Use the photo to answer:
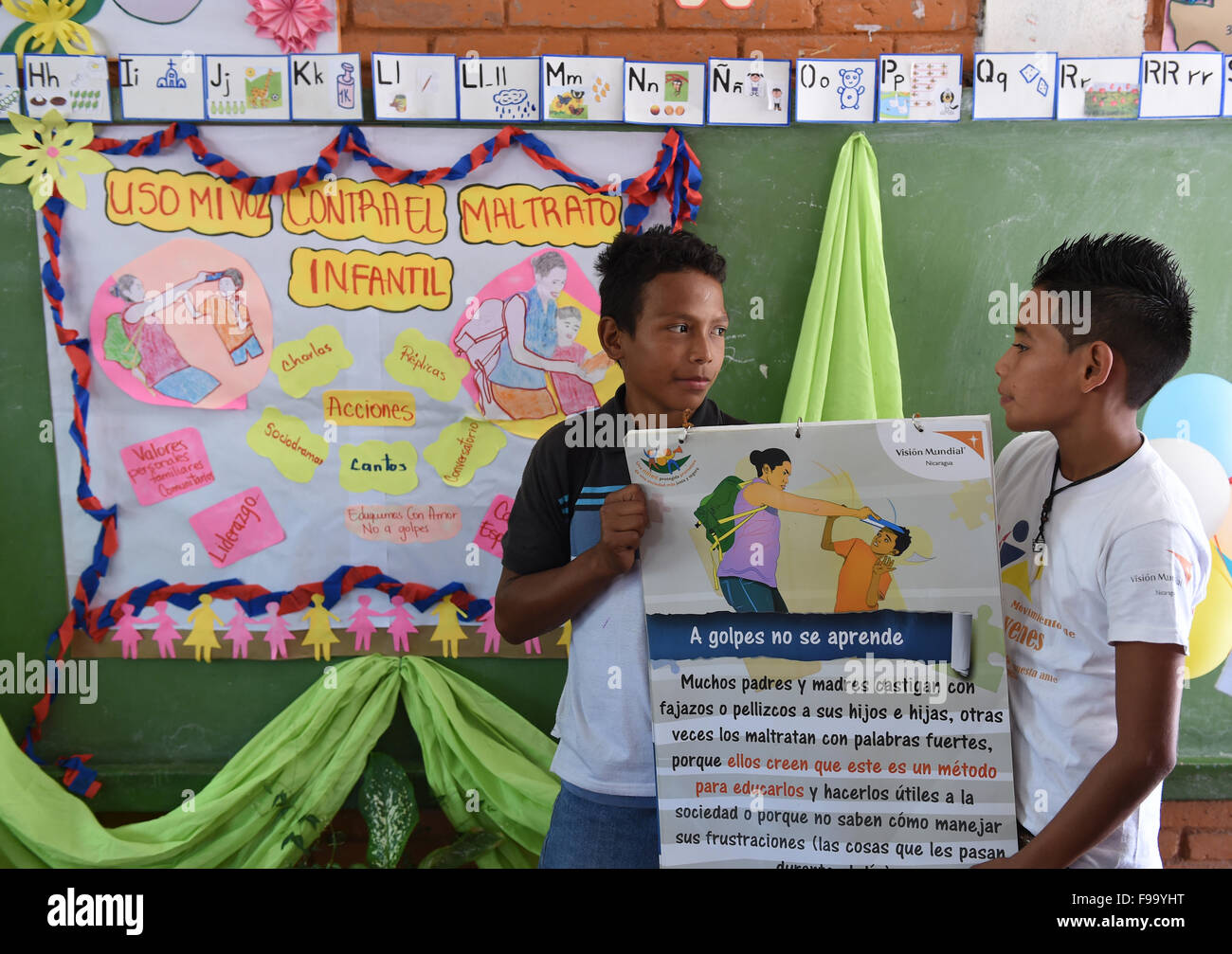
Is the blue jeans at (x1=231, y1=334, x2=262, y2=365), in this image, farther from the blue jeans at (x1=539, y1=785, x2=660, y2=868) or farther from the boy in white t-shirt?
the boy in white t-shirt

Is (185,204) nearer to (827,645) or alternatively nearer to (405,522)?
(405,522)

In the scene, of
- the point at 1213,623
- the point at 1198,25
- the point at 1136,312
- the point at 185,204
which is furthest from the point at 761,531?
the point at 1198,25

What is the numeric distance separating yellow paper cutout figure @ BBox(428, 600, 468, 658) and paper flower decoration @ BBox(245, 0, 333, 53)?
1279 millimetres

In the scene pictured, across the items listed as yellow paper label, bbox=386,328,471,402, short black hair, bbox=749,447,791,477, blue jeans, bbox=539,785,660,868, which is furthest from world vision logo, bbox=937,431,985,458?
yellow paper label, bbox=386,328,471,402

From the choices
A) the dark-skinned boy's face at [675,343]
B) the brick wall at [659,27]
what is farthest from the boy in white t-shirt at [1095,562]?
the brick wall at [659,27]

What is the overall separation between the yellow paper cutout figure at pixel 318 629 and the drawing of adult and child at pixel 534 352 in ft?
1.95

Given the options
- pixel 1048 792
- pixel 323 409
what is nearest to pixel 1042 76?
pixel 1048 792

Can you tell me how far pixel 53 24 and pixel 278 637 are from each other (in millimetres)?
1427

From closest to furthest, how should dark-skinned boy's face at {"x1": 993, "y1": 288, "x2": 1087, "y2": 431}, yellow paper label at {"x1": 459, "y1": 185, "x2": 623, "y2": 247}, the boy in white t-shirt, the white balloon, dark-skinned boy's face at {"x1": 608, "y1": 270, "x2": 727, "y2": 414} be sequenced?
the boy in white t-shirt, dark-skinned boy's face at {"x1": 993, "y1": 288, "x2": 1087, "y2": 431}, dark-skinned boy's face at {"x1": 608, "y1": 270, "x2": 727, "y2": 414}, the white balloon, yellow paper label at {"x1": 459, "y1": 185, "x2": 623, "y2": 247}

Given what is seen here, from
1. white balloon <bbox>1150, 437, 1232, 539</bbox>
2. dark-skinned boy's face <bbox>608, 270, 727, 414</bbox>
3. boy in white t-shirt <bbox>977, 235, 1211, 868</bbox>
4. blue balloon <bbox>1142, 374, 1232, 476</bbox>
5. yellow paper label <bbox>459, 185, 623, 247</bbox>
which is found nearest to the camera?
boy in white t-shirt <bbox>977, 235, 1211, 868</bbox>

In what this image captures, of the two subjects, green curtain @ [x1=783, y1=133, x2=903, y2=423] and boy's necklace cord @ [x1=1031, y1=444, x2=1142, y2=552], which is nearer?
boy's necklace cord @ [x1=1031, y1=444, x2=1142, y2=552]

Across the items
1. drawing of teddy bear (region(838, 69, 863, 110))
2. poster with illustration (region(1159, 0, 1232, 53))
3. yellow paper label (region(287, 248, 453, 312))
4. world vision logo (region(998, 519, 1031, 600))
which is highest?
poster with illustration (region(1159, 0, 1232, 53))

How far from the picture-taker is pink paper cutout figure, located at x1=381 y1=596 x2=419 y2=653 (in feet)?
6.53

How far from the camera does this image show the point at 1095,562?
999 millimetres
